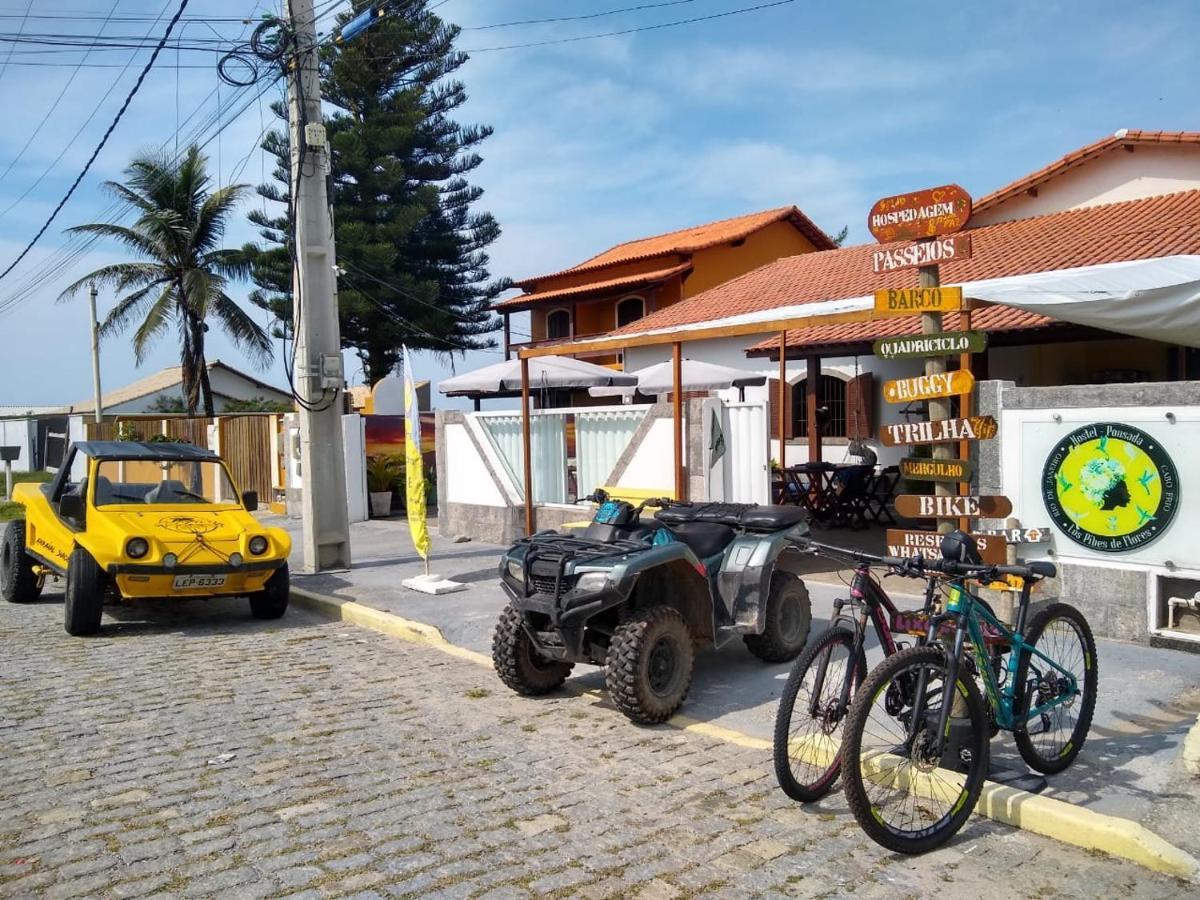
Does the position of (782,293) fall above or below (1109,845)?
above

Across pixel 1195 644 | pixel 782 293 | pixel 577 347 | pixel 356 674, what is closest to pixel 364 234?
pixel 782 293

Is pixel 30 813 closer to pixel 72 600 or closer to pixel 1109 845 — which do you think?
pixel 72 600

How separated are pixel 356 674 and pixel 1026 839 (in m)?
4.65

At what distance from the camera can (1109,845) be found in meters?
3.89

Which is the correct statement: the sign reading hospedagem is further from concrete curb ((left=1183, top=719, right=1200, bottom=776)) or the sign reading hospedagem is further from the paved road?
the paved road

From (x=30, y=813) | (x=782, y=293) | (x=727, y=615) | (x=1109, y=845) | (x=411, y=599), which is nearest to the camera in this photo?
(x=1109, y=845)

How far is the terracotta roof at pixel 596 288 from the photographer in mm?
28250

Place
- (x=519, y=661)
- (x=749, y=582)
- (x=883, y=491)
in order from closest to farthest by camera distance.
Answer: (x=519, y=661), (x=749, y=582), (x=883, y=491)

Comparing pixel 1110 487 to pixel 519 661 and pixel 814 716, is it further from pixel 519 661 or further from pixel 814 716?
pixel 519 661

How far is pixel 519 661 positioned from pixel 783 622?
1.89m

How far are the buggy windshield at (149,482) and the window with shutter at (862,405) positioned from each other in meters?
11.4

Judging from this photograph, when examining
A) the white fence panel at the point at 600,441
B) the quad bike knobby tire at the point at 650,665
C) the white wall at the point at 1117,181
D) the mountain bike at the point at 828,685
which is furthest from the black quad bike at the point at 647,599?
the white wall at the point at 1117,181

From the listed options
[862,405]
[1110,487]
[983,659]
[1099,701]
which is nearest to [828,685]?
[983,659]

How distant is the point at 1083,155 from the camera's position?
712 inches
